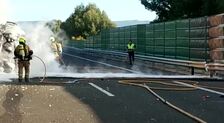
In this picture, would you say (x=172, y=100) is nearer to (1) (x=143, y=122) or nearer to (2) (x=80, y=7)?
(1) (x=143, y=122)

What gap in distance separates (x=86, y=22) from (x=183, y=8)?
207 feet

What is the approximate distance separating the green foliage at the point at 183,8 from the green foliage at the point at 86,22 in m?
49.1

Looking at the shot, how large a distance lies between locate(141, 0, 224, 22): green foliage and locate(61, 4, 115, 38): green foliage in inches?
1935

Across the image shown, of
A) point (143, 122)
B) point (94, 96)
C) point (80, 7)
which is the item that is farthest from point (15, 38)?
point (80, 7)

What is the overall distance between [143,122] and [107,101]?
3441mm

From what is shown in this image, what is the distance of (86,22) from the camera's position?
381 feet

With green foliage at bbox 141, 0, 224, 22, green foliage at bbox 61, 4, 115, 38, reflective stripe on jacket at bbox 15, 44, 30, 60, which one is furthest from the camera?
green foliage at bbox 61, 4, 115, 38

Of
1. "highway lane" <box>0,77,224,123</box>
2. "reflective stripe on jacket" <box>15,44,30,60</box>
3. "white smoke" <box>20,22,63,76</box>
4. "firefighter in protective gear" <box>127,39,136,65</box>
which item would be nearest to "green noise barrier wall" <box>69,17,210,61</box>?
"firefighter in protective gear" <box>127,39,136,65</box>

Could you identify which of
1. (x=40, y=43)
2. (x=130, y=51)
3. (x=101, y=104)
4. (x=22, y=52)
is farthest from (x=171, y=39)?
(x=101, y=104)

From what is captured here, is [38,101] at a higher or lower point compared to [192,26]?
lower

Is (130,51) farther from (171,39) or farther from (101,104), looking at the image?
(101,104)

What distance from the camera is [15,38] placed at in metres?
27.1

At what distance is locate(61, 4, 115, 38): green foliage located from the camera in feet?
380

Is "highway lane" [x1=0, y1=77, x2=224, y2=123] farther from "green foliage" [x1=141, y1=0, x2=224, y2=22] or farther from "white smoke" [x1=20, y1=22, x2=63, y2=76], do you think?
"green foliage" [x1=141, y1=0, x2=224, y2=22]
